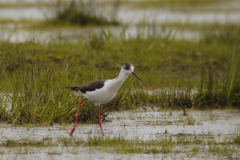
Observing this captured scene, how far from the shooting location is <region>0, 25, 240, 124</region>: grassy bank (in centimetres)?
659

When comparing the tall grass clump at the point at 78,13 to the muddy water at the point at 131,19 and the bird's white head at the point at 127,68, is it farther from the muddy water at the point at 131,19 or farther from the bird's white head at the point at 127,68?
the bird's white head at the point at 127,68

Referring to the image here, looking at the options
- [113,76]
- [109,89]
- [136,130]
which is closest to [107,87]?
[109,89]

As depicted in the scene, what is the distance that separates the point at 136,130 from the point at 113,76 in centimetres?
A: 186

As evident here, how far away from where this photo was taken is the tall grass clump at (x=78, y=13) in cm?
1586

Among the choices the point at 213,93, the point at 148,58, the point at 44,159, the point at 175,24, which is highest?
the point at 175,24

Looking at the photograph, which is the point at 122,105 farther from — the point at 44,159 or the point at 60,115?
the point at 44,159

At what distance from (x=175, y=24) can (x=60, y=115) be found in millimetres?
13060

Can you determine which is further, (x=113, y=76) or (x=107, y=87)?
(x=113, y=76)

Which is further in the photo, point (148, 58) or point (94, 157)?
point (148, 58)

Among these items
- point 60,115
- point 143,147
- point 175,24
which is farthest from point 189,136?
point 175,24

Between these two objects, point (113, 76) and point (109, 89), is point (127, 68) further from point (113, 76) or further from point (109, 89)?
point (113, 76)

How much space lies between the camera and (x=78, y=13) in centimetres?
1644

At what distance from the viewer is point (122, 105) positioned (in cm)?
778

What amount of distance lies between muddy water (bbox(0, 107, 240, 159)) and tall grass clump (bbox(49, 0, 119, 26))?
335 inches
